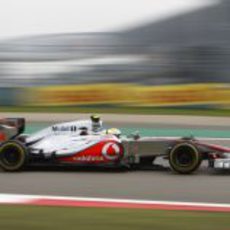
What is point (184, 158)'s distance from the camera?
8508 millimetres

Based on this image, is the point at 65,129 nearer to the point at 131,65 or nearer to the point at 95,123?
the point at 95,123

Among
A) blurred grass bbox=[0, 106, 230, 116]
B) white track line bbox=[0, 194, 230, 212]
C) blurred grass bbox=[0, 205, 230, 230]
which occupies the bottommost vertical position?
white track line bbox=[0, 194, 230, 212]

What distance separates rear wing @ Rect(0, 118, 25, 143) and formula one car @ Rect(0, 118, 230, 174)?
38 cm

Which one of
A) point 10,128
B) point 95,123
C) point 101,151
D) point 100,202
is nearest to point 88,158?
point 101,151

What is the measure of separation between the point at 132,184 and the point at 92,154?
38.4 inches

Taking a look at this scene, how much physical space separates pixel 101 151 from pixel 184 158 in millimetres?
1040

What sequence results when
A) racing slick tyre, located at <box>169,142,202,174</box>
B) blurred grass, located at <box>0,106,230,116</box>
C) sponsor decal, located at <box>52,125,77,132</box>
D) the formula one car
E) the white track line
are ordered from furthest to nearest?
blurred grass, located at <box>0,106,230,116</box>
sponsor decal, located at <box>52,125,77,132</box>
the formula one car
racing slick tyre, located at <box>169,142,202,174</box>
the white track line

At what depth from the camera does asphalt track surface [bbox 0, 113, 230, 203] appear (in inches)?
282

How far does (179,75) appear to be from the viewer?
968 inches

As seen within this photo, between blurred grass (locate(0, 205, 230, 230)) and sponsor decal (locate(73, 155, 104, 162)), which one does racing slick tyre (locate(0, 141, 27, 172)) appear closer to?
sponsor decal (locate(73, 155, 104, 162))

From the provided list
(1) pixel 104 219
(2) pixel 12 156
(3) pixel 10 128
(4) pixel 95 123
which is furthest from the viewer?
(3) pixel 10 128

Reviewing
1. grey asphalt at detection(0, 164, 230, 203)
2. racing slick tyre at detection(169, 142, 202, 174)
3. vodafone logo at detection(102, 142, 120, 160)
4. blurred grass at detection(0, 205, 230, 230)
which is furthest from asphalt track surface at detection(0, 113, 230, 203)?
blurred grass at detection(0, 205, 230, 230)

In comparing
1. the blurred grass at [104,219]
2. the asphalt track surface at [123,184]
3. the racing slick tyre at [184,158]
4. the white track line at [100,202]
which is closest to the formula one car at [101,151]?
the racing slick tyre at [184,158]

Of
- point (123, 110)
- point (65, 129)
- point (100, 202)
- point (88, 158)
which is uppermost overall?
point (123, 110)
